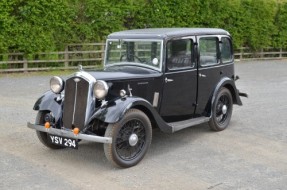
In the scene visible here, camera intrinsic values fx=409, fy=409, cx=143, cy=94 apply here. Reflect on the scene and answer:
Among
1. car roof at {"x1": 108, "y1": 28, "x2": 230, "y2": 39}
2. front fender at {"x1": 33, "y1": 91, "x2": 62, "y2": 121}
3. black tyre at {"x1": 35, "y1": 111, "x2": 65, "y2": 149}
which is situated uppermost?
car roof at {"x1": 108, "y1": 28, "x2": 230, "y2": 39}

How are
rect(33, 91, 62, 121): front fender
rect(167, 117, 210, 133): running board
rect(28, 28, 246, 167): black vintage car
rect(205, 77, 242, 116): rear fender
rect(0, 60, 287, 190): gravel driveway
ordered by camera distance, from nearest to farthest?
rect(0, 60, 287, 190): gravel driveway, rect(28, 28, 246, 167): black vintage car, rect(33, 91, 62, 121): front fender, rect(167, 117, 210, 133): running board, rect(205, 77, 242, 116): rear fender

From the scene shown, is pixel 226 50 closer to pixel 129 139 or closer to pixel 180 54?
pixel 180 54

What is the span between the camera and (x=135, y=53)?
6.32 m

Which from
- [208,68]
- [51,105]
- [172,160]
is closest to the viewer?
[172,160]

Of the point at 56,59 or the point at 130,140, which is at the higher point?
the point at 56,59

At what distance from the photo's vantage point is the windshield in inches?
239

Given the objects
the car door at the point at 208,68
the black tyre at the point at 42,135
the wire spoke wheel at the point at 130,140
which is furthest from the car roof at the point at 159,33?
the black tyre at the point at 42,135

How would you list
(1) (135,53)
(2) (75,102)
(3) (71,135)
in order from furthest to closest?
1. (1) (135,53)
2. (2) (75,102)
3. (3) (71,135)

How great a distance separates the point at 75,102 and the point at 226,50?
131 inches

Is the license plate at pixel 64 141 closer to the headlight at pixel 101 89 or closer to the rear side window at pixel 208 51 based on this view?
the headlight at pixel 101 89

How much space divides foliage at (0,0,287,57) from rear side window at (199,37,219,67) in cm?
860

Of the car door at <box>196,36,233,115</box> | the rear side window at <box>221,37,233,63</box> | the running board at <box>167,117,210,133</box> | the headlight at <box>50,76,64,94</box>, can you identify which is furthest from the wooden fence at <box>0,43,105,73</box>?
the running board at <box>167,117,210,133</box>

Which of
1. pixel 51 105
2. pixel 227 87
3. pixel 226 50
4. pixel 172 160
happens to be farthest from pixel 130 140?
pixel 226 50

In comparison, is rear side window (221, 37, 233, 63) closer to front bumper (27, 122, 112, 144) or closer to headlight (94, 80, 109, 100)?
headlight (94, 80, 109, 100)
